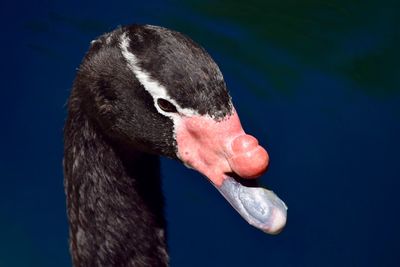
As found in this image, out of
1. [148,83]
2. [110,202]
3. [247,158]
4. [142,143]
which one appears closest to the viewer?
[247,158]

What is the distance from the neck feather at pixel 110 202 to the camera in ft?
7.35

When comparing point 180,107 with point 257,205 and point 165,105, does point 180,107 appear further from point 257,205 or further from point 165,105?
point 257,205

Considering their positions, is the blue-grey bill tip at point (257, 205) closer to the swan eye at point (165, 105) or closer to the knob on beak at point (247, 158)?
the knob on beak at point (247, 158)

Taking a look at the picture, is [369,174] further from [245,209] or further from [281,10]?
[245,209]

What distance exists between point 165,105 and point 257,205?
293mm

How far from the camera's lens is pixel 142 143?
2.11 m

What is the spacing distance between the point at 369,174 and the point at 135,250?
1491 millimetres

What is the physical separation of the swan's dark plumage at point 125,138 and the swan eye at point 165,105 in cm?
3

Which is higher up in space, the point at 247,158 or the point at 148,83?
the point at 148,83

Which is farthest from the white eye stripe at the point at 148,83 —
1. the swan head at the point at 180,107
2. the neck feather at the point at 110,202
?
the neck feather at the point at 110,202

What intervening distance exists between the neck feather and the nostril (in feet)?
1.44

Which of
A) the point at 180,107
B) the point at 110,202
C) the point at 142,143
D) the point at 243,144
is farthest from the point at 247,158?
the point at 110,202

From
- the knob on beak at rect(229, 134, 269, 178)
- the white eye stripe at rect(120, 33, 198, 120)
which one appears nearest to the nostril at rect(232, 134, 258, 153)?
the knob on beak at rect(229, 134, 269, 178)

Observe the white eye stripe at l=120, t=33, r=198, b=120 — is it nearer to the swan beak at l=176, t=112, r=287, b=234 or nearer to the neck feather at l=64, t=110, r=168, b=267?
the swan beak at l=176, t=112, r=287, b=234
